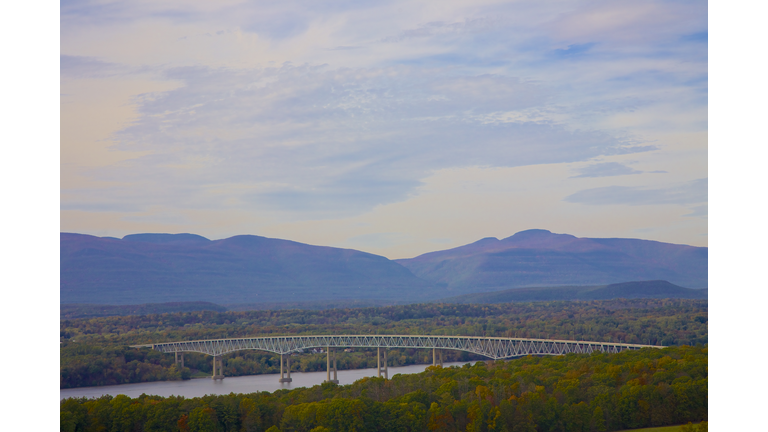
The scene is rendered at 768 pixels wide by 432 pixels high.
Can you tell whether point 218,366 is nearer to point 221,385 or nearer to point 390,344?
point 221,385

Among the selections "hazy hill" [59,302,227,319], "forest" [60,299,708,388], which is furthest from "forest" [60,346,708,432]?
"hazy hill" [59,302,227,319]

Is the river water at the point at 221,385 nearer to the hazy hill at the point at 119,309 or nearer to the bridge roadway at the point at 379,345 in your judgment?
the bridge roadway at the point at 379,345

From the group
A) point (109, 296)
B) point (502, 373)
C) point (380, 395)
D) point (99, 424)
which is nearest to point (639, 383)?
point (502, 373)

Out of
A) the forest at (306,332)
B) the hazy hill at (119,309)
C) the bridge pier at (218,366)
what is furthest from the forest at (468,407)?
the hazy hill at (119,309)

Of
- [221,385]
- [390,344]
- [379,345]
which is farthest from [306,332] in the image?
[221,385]

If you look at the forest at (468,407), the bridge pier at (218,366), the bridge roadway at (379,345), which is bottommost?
the bridge pier at (218,366)

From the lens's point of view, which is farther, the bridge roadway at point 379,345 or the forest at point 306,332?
the forest at point 306,332
